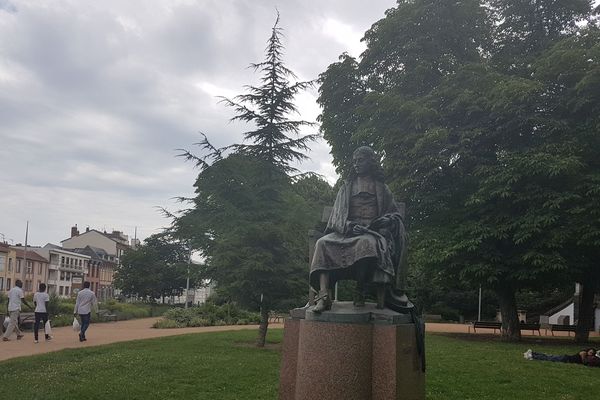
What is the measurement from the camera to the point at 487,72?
20688mm

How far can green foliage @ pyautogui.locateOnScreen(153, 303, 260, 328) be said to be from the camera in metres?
27.8

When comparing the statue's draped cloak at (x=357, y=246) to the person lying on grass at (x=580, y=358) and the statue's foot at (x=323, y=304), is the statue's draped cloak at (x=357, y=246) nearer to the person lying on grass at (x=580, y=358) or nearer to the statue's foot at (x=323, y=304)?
the statue's foot at (x=323, y=304)

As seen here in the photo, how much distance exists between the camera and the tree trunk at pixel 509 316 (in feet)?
69.4

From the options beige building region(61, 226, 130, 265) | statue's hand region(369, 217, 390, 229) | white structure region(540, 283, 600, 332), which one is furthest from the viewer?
beige building region(61, 226, 130, 265)

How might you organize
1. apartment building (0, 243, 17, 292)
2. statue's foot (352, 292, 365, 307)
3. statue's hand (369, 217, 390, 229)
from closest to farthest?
statue's foot (352, 292, 365, 307) < statue's hand (369, 217, 390, 229) < apartment building (0, 243, 17, 292)

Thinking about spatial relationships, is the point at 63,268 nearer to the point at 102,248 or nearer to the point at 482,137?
the point at 102,248

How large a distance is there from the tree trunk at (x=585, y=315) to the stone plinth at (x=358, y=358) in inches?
678

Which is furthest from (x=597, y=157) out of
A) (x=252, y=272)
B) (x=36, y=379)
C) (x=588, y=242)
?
(x=36, y=379)

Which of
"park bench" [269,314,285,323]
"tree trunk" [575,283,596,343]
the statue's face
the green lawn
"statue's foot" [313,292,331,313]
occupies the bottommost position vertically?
"park bench" [269,314,285,323]

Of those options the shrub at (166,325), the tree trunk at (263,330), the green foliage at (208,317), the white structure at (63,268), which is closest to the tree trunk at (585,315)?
the tree trunk at (263,330)

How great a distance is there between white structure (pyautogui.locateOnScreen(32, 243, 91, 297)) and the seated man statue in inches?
2947

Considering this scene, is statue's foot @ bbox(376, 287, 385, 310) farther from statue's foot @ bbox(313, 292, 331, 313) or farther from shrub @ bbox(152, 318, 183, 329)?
shrub @ bbox(152, 318, 183, 329)

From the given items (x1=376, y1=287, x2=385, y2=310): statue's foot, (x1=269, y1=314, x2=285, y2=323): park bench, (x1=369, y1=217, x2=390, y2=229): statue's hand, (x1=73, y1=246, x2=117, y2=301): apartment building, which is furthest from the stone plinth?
(x1=73, y1=246, x2=117, y2=301): apartment building

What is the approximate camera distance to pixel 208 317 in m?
29.5
